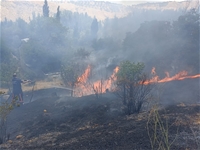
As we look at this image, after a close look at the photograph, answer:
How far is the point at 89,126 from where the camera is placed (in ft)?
35.4

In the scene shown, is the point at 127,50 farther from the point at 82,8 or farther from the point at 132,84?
the point at 82,8

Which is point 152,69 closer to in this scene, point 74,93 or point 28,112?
point 74,93

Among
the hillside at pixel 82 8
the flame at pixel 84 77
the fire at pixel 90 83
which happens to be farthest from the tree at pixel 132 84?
the hillside at pixel 82 8

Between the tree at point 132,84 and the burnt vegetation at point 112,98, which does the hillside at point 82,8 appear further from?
the tree at point 132,84

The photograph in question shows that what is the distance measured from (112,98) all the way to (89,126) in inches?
196

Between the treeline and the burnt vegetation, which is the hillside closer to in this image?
the treeline

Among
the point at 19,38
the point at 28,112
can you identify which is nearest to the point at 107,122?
the point at 28,112

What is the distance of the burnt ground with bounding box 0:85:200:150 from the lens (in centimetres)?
801

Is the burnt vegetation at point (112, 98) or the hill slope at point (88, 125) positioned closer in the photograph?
the hill slope at point (88, 125)

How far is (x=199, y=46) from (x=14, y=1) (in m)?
141

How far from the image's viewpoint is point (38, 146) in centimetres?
862

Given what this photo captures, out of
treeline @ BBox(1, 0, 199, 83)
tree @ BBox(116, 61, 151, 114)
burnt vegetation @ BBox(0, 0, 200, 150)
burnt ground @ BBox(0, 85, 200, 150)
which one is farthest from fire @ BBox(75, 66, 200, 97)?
tree @ BBox(116, 61, 151, 114)

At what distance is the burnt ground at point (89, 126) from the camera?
8008mm

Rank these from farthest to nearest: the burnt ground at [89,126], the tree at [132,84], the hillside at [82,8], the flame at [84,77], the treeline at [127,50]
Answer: the hillside at [82,8], the treeline at [127,50], the flame at [84,77], the tree at [132,84], the burnt ground at [89,126]
